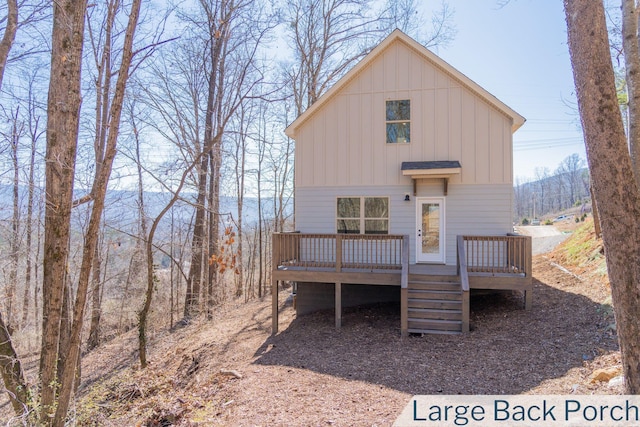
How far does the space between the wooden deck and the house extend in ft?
0.11

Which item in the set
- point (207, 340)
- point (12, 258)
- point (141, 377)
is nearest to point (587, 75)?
point (207, 340)

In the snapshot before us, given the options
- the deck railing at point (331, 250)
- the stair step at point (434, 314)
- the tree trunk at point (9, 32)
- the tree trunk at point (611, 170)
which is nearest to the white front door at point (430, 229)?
the deck railing at point (331, 250)

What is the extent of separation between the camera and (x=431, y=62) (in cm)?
921

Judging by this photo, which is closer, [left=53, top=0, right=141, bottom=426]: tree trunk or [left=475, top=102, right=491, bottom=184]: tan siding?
[left=53, top=0, right=141, bottom=426]: tree trunk

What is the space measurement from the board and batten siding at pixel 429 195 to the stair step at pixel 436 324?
211cm

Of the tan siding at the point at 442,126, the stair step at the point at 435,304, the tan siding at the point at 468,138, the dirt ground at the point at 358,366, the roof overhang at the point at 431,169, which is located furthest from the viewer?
the tan siding at the point at 442,126

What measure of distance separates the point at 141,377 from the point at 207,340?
67.2 inches

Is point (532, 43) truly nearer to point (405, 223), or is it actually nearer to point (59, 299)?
point (405, 223)

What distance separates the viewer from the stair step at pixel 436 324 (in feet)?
23.9

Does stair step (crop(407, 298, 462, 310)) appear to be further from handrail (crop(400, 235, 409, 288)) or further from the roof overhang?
the roof overhang

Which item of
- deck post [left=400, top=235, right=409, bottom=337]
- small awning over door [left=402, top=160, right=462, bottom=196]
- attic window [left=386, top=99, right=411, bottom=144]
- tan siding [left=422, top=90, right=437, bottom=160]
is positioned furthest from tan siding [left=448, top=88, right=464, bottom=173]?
deck post [left=400, top=235, right=409, bottom=337]

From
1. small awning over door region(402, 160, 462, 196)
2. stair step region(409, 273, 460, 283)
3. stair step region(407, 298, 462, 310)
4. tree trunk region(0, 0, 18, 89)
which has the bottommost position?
stair step region(407, 298, 462, 310)

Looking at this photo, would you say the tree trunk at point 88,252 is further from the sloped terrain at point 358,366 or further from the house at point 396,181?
the house at point 396,181

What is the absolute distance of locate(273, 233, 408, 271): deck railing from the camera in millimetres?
8188
